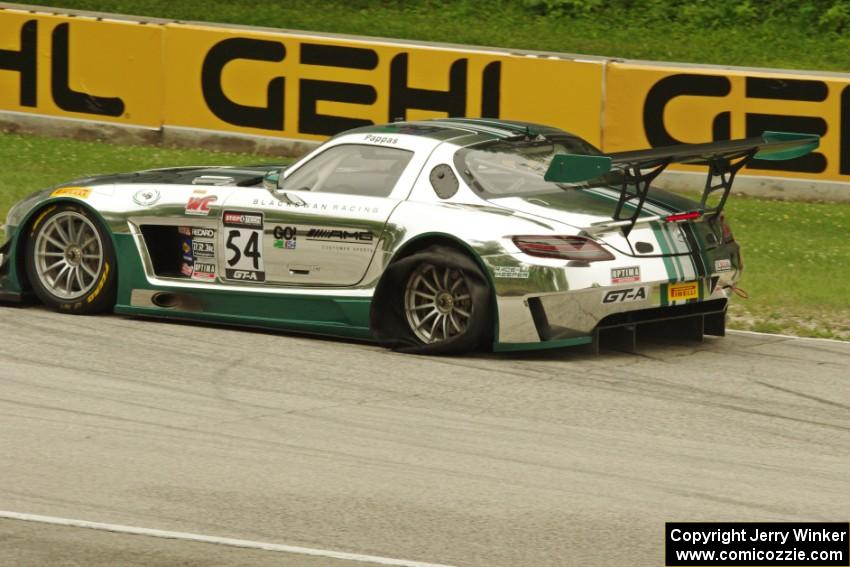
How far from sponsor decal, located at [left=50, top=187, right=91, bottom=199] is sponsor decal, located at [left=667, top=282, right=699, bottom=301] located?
3925 millimetres

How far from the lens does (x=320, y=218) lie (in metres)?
9.58

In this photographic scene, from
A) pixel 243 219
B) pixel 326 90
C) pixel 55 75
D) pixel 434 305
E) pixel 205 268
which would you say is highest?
pixel 55 75

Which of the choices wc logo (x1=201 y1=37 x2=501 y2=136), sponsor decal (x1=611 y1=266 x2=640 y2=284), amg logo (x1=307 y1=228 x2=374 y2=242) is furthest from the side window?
wc logo (x1=201 y1=37 x2=501 y2=136)

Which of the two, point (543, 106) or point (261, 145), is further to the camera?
point (261, 145)

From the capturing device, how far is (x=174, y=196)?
10.1 metres

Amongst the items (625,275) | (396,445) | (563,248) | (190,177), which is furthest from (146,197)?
(396,445)

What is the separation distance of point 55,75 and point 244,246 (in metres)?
10.3

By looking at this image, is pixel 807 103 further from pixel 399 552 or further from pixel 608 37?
pixel 399 552

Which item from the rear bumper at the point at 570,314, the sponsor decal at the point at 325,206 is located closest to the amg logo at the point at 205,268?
the sponsor decal at the point at 325,206

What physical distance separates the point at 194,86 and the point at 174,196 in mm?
8773

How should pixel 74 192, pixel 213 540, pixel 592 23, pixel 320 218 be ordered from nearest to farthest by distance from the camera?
pixel 213 540
pixel 320 218
pixel 74 192
pixel 592 23

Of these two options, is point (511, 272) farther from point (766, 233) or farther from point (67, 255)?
point (766, 233)

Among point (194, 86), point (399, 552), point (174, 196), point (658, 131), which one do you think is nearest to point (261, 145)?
point (194, 86)

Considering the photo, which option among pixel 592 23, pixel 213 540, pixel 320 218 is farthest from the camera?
pixel 592 23
